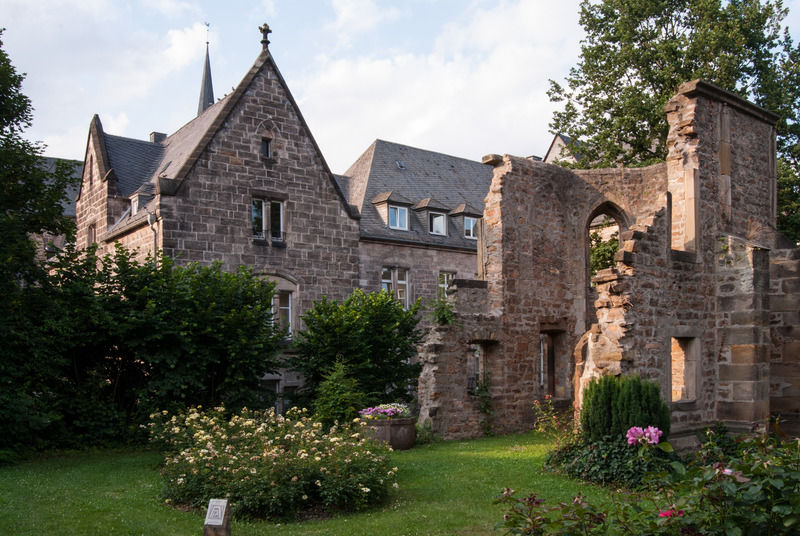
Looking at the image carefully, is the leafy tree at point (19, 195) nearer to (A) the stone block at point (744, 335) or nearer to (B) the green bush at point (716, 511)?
(B) the green bush at point (716, 511)

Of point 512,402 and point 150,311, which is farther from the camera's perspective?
point 512,402

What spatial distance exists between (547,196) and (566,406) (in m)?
5.10

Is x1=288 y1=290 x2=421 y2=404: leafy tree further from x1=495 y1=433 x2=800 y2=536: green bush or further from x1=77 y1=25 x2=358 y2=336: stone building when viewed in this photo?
x1=495 y1=433 x2=800 y2=536: green bush

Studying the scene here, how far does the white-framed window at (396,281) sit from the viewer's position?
25000mm

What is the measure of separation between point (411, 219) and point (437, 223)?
48.5 inches

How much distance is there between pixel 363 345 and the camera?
1680 cm

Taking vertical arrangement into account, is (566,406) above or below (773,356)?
below

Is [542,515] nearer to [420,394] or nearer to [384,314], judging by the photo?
[420,394]

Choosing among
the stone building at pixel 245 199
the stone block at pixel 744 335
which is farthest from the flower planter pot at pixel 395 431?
the stone building at pixel 245 199

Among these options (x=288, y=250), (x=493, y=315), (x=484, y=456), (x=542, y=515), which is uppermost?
(x=288, y=250)

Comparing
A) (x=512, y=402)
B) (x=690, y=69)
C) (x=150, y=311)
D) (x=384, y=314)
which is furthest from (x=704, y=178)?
(x=150, y=311)

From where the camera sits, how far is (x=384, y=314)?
17.7 m

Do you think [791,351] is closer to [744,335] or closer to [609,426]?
[744,335]

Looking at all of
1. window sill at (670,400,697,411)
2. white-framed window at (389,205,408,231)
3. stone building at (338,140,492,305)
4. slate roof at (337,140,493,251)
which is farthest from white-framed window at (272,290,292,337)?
window sill at (670,400,697,411)
